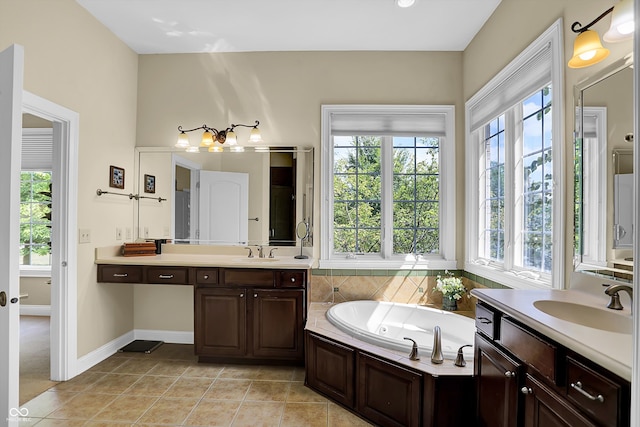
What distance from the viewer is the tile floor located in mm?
2127

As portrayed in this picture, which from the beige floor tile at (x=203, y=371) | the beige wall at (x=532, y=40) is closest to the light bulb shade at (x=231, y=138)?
the beige floor tile at (x=203, y=371)

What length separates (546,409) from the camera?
1.21m

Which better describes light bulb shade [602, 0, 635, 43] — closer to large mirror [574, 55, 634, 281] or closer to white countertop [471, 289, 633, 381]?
large mirror [574, 55, 634, 281]

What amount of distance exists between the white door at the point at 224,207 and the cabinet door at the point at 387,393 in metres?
1.77

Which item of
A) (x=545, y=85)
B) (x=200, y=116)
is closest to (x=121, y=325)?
(x=200, y=116)

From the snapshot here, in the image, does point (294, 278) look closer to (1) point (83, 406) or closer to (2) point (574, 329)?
(1) point (83, 406)

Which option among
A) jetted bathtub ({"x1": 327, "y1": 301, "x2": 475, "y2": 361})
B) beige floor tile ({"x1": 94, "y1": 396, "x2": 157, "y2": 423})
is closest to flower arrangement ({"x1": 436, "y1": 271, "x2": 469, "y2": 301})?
jetted bathtub ({"x1": 327, "y1": 301, "x2": 475, "y2": 361})

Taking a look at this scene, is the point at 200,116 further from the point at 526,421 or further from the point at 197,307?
the point at 526,421

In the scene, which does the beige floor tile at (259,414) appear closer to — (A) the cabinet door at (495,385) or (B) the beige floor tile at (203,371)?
(B) the beige floor tile at (203,371)

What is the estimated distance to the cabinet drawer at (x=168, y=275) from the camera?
2.90 m

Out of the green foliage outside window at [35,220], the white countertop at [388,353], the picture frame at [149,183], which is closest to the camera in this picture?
the white countertop at [388,353]

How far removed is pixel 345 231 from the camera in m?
3.40

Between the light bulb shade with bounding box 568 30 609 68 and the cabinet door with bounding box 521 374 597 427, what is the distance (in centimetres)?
137

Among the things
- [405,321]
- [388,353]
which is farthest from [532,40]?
[405,321]
